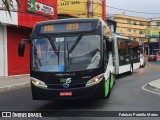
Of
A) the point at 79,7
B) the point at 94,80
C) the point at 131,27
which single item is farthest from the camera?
the point at 131,27

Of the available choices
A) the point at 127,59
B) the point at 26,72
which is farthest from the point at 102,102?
the point at 26,72

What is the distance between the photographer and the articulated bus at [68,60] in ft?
36.0

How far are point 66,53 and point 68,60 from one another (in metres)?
0.24

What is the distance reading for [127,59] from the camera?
1005 inches

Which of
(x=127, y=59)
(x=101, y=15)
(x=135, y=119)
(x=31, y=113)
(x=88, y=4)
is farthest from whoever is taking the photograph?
(x=101, y=15)

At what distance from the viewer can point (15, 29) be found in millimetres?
27188

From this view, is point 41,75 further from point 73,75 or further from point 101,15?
point 101,15

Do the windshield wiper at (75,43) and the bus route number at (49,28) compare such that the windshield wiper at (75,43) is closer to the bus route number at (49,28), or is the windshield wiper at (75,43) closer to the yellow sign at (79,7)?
the bus route number at (49,28)

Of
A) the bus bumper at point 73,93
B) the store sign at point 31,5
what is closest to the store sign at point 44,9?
the store sign at point 31,5

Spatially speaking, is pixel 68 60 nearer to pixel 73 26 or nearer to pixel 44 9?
pixel 73 26

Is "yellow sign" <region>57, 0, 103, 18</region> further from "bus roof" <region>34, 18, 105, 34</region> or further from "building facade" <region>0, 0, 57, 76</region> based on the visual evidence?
A: "bus roof" <region>34, 18, 105, 34</region>

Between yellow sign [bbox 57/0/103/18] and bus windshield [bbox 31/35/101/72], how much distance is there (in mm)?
38310

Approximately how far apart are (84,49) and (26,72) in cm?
1799

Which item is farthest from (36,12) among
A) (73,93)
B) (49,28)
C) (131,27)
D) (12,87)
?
(131,27)
